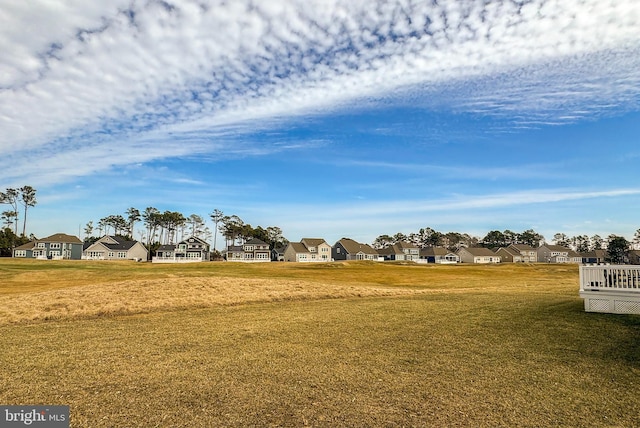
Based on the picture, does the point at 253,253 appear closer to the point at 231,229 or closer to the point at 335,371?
the point at 231,229

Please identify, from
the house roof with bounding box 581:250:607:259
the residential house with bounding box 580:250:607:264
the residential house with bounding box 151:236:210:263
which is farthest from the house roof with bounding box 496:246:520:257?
the residential house with bounding box 151:236:210:263

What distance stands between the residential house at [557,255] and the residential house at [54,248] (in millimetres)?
146898

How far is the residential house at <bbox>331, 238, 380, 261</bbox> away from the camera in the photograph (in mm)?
115588

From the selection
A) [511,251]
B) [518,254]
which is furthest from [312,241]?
[518,254]

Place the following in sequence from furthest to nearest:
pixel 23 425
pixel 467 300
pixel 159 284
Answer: pixel 159 284 → pixel 467 300 → pixel 23 425

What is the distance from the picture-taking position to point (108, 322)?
15656mm

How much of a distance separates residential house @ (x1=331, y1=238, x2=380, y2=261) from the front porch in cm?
9940

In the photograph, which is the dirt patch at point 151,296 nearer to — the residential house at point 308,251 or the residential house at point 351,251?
the residential house at point 308,251

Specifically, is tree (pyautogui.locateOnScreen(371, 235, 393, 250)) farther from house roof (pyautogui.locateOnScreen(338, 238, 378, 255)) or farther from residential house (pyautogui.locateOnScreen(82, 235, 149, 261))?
residential house (pyautogui.locateOnScreen(82, 235, 149, 261))

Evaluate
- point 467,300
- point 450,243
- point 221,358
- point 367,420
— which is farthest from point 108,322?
point 450,243

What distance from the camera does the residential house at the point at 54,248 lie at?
96188mm

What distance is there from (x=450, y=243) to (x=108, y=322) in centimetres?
16848

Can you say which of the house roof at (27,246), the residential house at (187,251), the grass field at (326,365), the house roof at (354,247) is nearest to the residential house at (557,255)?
the house roof at (354,247)

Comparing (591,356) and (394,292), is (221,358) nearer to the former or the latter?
(591,356)
